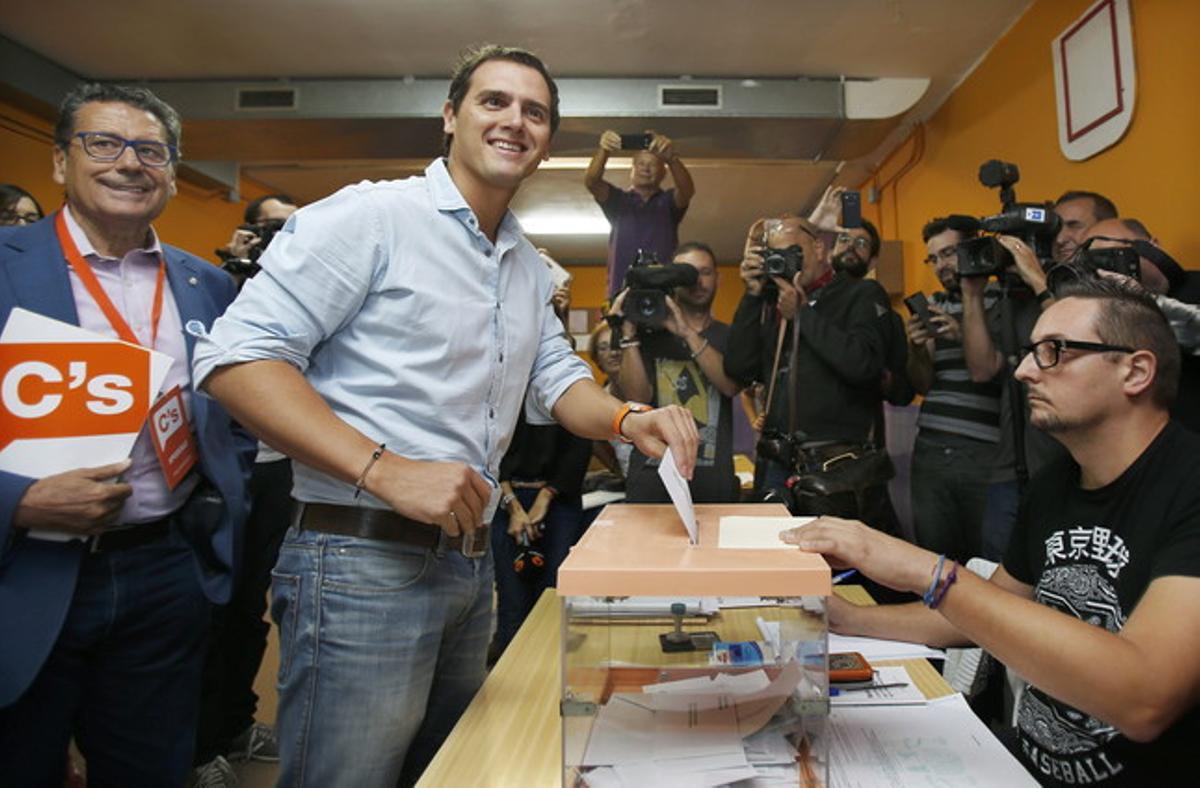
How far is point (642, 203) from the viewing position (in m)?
3.20

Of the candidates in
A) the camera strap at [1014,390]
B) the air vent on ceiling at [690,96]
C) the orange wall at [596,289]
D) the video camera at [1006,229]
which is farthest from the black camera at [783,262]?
the orange wall at [596,289]

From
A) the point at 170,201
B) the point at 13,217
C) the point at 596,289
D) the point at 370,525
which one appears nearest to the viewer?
the point at 370,525

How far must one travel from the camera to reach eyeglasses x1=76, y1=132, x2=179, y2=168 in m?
1.39

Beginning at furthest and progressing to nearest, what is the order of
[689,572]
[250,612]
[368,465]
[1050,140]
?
[1050,140] < [250,612] < [368,465] < [689,572]

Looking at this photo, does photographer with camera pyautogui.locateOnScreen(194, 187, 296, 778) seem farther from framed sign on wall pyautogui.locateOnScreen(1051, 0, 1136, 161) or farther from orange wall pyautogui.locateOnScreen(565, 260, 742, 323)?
orange wall pyautogui.locateOnScreen(565, 260, 742, 323)

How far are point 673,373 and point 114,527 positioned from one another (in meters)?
1.59

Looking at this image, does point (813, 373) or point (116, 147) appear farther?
point (813, 373)

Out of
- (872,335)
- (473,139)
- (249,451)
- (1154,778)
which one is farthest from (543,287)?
(872,335)

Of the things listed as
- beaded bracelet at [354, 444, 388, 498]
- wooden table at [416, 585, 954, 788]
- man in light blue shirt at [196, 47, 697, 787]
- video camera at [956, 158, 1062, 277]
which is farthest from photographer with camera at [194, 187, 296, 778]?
video camera at [956, 158, 1062, 277]

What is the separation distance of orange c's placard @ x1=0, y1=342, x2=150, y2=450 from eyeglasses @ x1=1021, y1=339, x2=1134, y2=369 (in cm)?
152

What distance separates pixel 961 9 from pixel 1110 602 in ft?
10.3

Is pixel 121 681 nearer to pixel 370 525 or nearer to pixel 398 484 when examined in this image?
pixel 370 525

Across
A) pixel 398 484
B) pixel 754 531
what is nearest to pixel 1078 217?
pixel 754 531

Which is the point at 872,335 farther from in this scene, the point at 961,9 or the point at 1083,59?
the point at 961,9
